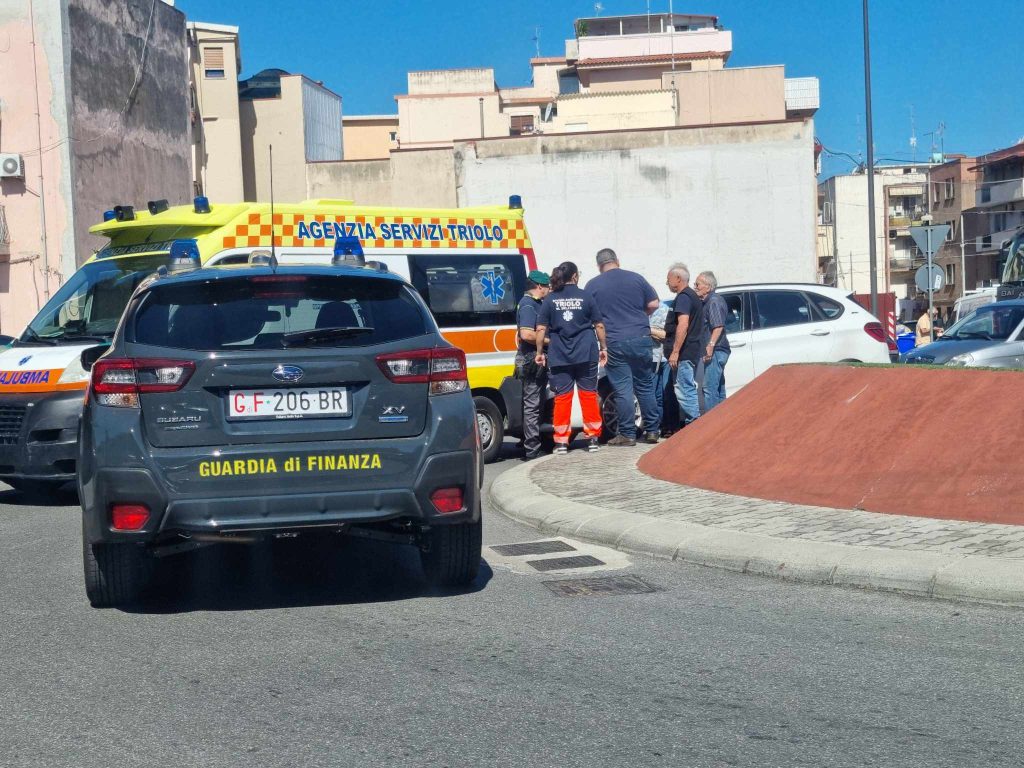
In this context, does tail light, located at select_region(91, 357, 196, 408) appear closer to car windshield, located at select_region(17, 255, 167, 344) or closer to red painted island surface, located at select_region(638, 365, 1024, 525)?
red painted island surface, located at select_region(638, 365, 1024, 525)

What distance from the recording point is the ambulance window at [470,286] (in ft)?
41.2

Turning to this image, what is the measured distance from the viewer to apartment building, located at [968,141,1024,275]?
8412cm

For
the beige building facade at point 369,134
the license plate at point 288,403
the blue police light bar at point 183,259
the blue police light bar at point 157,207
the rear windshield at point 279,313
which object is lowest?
the license plate at point 288,403

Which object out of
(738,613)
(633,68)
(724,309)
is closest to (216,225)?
(724,309)

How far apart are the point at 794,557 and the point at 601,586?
3.60 ft

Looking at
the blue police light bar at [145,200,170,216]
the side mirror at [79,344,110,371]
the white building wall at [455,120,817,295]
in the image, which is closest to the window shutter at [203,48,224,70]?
the white building wall at [455,120,817,295]

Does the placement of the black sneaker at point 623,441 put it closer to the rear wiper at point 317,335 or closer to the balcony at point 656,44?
the rear wiper at point 317,335

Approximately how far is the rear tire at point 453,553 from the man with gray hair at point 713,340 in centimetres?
691

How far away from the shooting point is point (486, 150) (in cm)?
3550

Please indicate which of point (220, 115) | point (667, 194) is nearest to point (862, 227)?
point (220, 115)

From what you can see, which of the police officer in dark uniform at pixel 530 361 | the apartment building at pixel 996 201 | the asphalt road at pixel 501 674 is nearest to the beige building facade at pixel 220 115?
the police officer in dark uniform at pixel 530 361

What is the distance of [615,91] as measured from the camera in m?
59.6

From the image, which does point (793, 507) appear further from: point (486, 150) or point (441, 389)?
point (486, 150)

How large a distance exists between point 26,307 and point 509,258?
20321 millimetres
